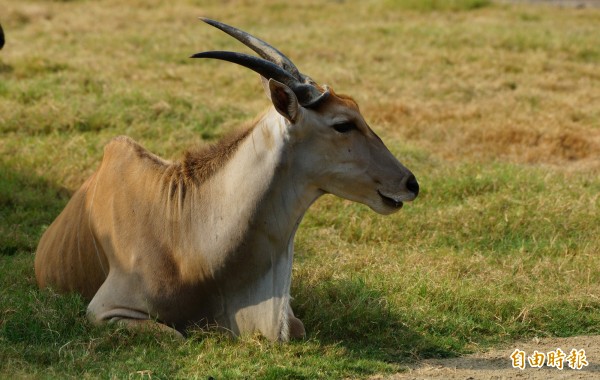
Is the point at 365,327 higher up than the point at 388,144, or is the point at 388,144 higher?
the point at 388,144

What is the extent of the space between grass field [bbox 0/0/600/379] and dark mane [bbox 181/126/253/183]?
864 millimetres

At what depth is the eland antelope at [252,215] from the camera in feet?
16.2

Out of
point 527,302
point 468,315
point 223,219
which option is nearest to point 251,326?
point 223,219

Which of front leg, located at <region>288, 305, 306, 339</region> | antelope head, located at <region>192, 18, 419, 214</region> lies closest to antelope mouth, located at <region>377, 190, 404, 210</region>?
antelope head, located at <region>192, 18, 419, 214</region>

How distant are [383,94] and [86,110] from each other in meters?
3.37

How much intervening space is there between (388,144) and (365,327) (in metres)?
3.95

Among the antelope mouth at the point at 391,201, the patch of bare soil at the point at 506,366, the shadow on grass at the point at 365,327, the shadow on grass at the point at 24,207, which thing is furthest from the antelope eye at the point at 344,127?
the shadow on grass at the point at 24,207

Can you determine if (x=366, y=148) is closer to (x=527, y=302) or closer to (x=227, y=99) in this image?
(x=527, y=302)

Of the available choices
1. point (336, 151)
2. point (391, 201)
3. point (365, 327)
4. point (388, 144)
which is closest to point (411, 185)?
point (391, 201)

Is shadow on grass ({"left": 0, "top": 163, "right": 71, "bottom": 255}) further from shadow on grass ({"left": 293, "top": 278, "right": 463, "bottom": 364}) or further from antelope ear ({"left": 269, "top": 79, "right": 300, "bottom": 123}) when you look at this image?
antelope ear ({"left": 269, "top": 79, "right": 300, "bottom": 123})

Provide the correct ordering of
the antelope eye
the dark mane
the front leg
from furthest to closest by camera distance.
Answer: the dark mane
the front leg
the antelope eye

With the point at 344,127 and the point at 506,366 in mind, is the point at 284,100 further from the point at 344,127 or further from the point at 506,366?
the point at 506,366

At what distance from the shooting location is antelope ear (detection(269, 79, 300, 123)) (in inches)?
187

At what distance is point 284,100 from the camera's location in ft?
15.8
